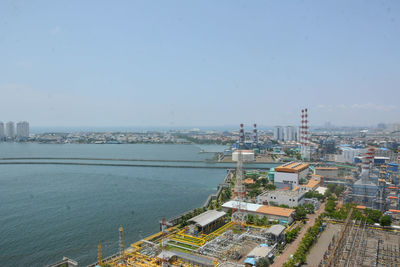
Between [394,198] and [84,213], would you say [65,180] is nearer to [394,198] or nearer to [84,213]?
[84,213]

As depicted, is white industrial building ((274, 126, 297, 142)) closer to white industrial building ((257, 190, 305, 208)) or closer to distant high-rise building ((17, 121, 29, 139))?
white industrial building ((257, 190, 305, 208))

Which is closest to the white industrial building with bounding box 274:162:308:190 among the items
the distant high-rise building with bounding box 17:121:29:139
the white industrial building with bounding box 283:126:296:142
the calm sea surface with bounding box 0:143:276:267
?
the calm sea surface with bounding box 0:143:276:267

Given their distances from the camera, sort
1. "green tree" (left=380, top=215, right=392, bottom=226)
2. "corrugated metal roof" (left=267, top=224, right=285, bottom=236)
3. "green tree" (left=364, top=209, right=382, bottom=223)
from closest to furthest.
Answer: "corrugated metal roof" (left=267, top=224, right=285, bottom=236) < "green tree" (left=380, top=215, right=392, bottom=226) < "green tree" (left=364, top=209, right=382, bottom=223)

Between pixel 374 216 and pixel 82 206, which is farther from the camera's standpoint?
pixel 82 206

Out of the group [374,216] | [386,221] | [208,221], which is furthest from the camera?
[374,216]

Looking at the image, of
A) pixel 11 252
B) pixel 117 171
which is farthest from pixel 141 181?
pixel 11 252

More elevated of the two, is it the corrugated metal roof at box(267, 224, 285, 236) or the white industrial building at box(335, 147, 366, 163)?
the white industrial building at box(335, 147, 366, 163)

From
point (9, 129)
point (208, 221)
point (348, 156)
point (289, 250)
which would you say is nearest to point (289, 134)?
point (348, 156)

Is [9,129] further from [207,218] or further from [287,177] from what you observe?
[207,218]

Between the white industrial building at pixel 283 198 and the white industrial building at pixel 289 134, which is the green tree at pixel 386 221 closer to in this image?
the white industrial building at pixel 283 198
